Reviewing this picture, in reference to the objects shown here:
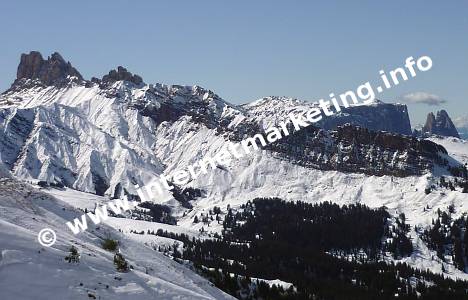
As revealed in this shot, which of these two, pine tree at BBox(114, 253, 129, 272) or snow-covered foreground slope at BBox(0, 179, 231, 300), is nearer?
snow-covered foreground slope at BBox(0, 179, 231, 300)

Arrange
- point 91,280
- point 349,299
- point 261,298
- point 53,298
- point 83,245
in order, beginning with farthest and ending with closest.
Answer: point 349,299 → point 261,298 → point 83,245 → point 91,280 → point 53,298

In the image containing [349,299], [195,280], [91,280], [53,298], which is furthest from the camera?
[349,299]

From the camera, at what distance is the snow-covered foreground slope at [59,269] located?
4425 cm

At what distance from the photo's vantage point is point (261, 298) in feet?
365

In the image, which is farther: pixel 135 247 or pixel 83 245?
pixel 135 247

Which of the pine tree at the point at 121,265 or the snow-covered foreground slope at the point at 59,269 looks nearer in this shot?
the snow-covered foreground slope at the point at 59,269

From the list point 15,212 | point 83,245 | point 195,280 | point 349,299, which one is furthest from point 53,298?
point 349,299

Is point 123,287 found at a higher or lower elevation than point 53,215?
lower

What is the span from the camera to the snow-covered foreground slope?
44.2 meters

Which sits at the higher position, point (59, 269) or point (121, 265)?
point (59, 269)

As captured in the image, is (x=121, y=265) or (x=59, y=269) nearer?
(x=59, y=269)

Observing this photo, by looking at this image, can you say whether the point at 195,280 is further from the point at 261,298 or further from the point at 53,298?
the point at 261,298

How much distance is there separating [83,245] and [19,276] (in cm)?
1664

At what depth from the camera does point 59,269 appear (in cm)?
4800
